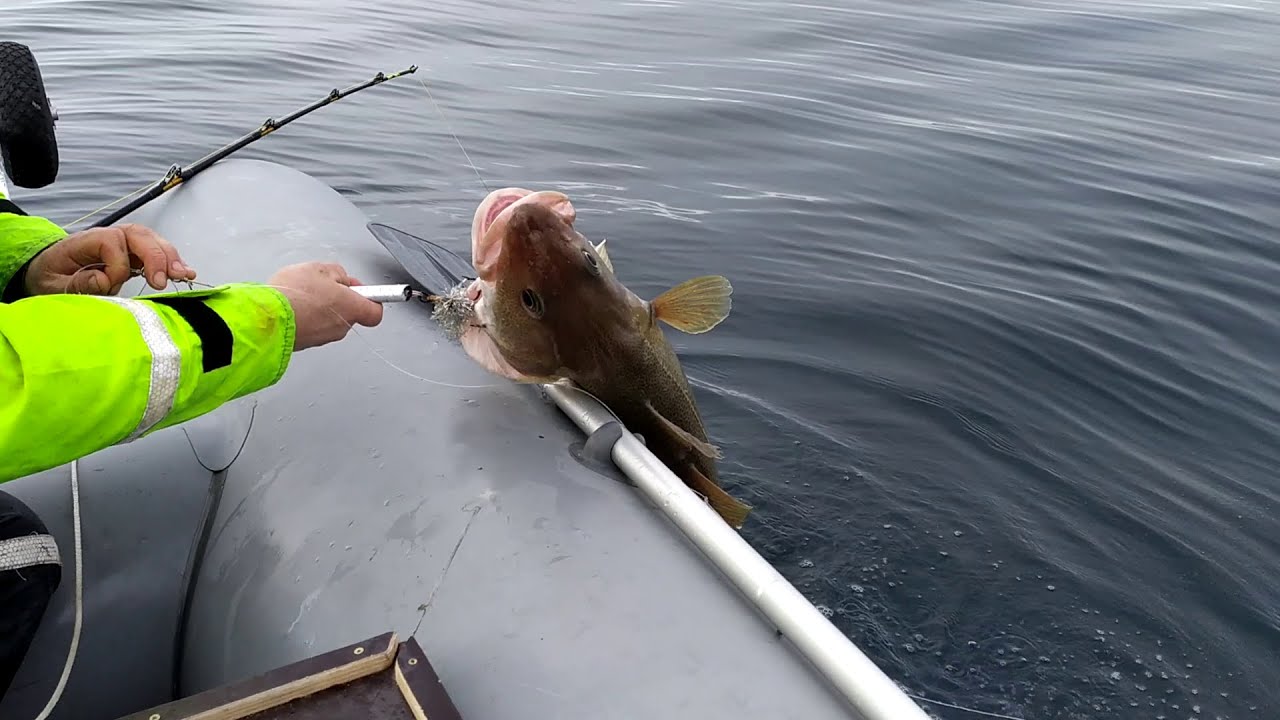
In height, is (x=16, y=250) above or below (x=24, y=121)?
below

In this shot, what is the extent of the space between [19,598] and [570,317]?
146 cm

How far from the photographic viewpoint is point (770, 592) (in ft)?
5.75

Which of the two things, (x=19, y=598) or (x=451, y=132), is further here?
(x=451, y=132)

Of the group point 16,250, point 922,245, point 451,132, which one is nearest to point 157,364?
point 16,250

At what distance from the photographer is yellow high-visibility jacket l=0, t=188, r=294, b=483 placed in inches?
53.4

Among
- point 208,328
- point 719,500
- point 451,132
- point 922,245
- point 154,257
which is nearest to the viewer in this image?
point 208,328

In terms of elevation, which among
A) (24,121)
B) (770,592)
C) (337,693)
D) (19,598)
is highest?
(24,121)

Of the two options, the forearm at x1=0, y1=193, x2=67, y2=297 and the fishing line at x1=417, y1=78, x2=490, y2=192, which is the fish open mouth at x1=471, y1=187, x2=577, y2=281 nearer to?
the forearm at x1=0, y1=193, x2=67, y2=297

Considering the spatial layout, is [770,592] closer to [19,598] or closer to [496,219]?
[496,219]

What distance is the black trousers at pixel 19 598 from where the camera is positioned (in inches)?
68.8

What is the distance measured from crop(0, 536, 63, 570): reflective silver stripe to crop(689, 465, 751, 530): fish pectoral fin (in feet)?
5.52

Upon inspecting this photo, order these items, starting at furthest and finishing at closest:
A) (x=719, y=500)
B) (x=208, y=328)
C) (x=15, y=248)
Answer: (x=719, y=500)
(x=15, y=248)
(x=208, y=328)

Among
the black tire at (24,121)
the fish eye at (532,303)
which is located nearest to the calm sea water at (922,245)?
the fish eye at (532,303)

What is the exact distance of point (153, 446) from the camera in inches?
96.0
